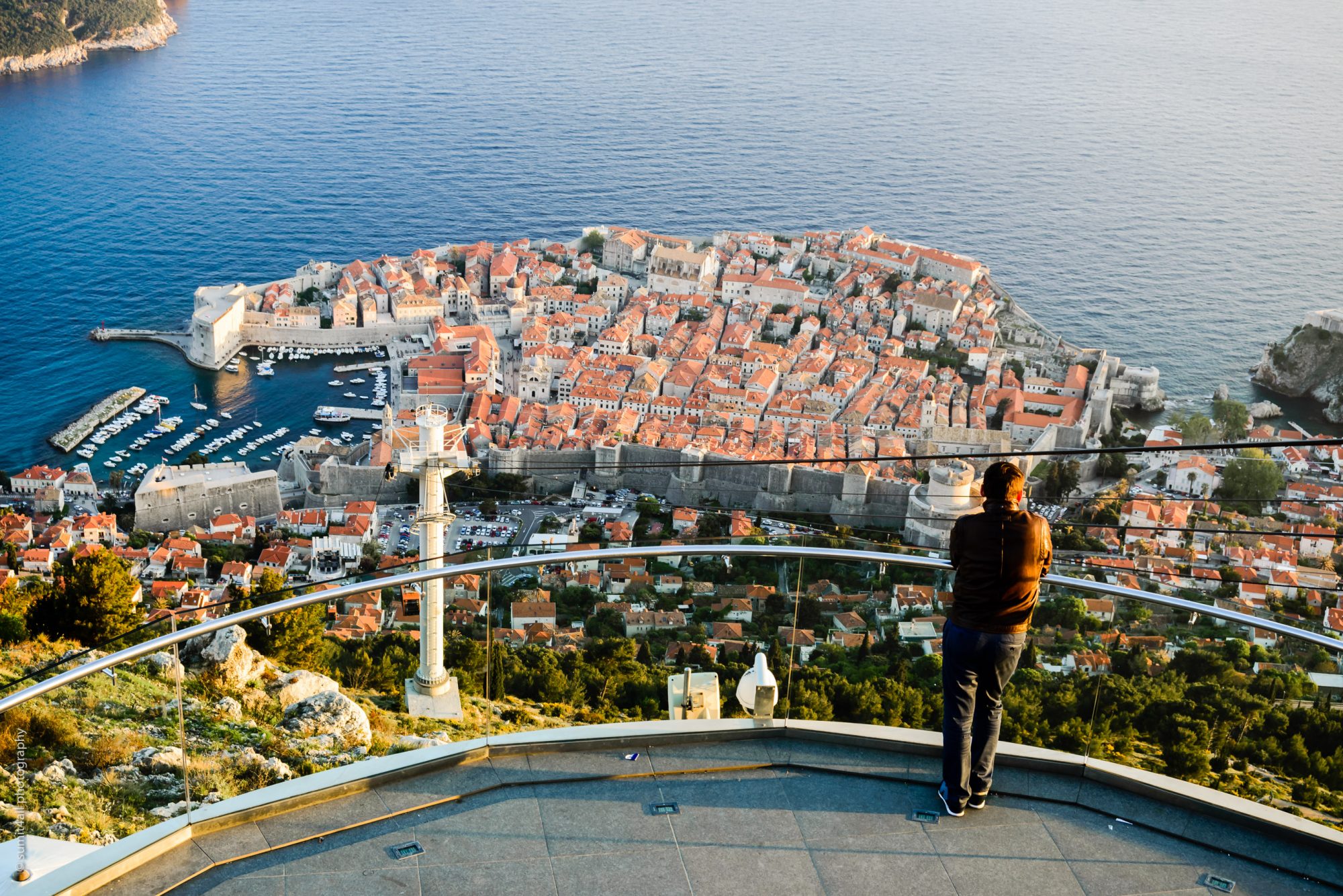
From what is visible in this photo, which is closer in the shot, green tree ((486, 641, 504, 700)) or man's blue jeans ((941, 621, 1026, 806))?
man's blue jeans ((941, 621, 1026, 806))

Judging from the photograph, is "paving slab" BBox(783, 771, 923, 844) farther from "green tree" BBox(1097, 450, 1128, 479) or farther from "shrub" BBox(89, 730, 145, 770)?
"green tree" BBox(1097, 450, 1128, 479)

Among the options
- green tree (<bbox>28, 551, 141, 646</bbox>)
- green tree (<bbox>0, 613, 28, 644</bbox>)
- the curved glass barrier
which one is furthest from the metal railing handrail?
green tree (<bbox>28, 551, 141, 646</bbox>)

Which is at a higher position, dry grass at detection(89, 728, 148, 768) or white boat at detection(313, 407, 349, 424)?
dry grass at detection(89, 728, 148, 768)

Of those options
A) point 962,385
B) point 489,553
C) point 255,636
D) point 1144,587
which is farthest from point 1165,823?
point 962,385

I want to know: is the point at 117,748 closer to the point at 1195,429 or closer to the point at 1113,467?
the point at 1113,467

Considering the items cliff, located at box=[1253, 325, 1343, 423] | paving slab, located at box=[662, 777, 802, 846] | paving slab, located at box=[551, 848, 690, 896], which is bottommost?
cliff, located at box=[1253, 325, 1343, 423]

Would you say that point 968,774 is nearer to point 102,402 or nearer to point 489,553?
point 489,553

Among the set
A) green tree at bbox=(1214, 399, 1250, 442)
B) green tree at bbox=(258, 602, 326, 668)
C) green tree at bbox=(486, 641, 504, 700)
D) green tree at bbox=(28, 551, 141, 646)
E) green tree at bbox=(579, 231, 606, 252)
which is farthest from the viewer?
green tree at bbox=(579, 231, 606, 252)

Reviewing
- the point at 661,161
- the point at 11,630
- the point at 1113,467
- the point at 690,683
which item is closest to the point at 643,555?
the point at 690,683
